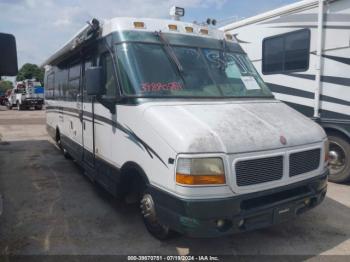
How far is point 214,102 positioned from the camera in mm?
4121

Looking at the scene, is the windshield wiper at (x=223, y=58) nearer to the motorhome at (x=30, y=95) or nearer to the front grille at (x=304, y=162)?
the front grille at (x=304, y=162)

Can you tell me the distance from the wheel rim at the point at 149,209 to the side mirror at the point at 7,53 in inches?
73.7

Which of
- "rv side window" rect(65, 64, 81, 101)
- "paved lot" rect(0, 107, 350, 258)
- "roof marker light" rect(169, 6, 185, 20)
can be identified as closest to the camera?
"paved lot" rect(0, 107, 350, 258)

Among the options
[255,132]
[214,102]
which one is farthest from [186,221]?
[214,102]

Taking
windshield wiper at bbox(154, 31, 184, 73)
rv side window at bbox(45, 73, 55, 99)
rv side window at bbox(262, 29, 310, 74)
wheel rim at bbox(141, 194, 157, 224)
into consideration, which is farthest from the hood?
rv side window at bbox(45, 73, 55, 99)

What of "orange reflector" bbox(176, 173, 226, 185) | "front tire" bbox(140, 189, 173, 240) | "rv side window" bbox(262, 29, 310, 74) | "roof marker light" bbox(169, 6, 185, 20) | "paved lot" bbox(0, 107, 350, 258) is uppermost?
"roof marker light" bbox(169, 6, 185, 20)

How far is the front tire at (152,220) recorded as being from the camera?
3764 mm

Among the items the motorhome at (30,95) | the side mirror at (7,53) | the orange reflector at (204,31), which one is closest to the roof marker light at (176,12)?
the orange reflector at (204,31)

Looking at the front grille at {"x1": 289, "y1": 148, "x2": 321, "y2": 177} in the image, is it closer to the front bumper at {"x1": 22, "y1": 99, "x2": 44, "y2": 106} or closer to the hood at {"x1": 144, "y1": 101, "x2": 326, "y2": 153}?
the hood at {"x1": 144, "y1": 101, "x2": 326, "y2": 153}

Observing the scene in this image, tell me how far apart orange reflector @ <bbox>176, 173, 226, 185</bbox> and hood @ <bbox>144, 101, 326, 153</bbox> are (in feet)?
0.74

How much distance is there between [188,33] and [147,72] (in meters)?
1.03

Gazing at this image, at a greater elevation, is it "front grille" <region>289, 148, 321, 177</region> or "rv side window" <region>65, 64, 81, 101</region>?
"rv side window" <region>65, 64, 81, 101</region>

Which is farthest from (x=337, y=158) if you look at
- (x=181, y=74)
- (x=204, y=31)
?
(x=181, y=74)

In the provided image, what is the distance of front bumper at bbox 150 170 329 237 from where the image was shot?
10.5 feet
